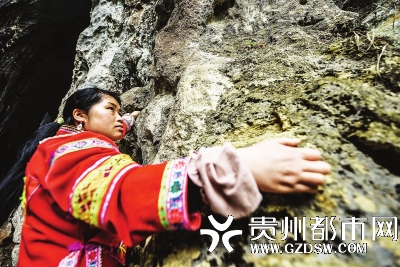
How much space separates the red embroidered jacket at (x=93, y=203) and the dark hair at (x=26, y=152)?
1.10 feet

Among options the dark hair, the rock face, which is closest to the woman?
the rock face

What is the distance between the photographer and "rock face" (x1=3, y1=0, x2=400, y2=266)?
2.77 feet

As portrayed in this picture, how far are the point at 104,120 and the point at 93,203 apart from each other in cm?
101

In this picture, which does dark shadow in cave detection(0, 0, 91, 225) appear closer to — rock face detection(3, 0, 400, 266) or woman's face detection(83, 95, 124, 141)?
rock face detection(3, 0, 400, 266)

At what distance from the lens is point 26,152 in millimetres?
1771

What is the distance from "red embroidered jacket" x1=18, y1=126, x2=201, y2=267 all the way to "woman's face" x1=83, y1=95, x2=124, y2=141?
1.41 ft

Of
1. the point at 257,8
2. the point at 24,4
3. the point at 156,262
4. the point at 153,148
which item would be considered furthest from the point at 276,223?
the point at 24,4

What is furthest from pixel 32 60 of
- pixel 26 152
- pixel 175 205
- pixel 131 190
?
pixel 175 205

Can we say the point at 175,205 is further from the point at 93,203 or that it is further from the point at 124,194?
the point at 93,203

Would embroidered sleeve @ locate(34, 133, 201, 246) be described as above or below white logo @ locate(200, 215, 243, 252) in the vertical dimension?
above

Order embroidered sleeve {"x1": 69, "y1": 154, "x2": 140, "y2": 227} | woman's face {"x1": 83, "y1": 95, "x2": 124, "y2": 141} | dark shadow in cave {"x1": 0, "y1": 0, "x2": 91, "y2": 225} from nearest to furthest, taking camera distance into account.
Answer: embroidered sleeve {"x1": 69, "y1": 154, "x2": 140, "y2": 227} < woman's face {"x1": 83, "y1": 95, "x2": 124, "y2": 141} < dark shadow in cave {"x1": 0, "y1": 0, "x2": 91, "y2": 225}

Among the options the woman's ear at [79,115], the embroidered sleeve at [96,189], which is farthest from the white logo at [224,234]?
the woman's ear at [79,115]

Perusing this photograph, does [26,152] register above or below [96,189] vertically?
below

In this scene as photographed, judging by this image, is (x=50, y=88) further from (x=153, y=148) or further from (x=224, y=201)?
(x=224, y=201)
